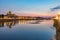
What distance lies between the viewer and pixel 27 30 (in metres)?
3.02

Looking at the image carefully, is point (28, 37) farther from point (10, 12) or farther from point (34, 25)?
point (10, 12)

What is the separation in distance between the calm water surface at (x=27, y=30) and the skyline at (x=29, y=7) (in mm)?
215

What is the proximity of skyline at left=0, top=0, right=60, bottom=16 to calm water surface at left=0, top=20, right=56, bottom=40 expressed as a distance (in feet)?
0.70

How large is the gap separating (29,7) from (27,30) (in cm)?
56

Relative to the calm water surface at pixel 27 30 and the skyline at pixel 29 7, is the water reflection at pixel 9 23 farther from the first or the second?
the skyline at pixel 29 7

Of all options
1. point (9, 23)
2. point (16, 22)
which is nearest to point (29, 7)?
point (16, 22)

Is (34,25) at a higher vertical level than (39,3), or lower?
lower

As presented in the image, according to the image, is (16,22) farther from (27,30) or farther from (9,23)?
(27,30)

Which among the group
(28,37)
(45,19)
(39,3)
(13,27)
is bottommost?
(28,37)

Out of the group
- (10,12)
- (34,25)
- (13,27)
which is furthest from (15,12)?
(34,25)

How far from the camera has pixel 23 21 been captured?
9.77ft

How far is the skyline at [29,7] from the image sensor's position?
2.93m

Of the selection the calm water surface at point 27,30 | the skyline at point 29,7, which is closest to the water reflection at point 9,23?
the calm water surface at point 27,30

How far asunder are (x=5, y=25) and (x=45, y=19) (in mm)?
977
